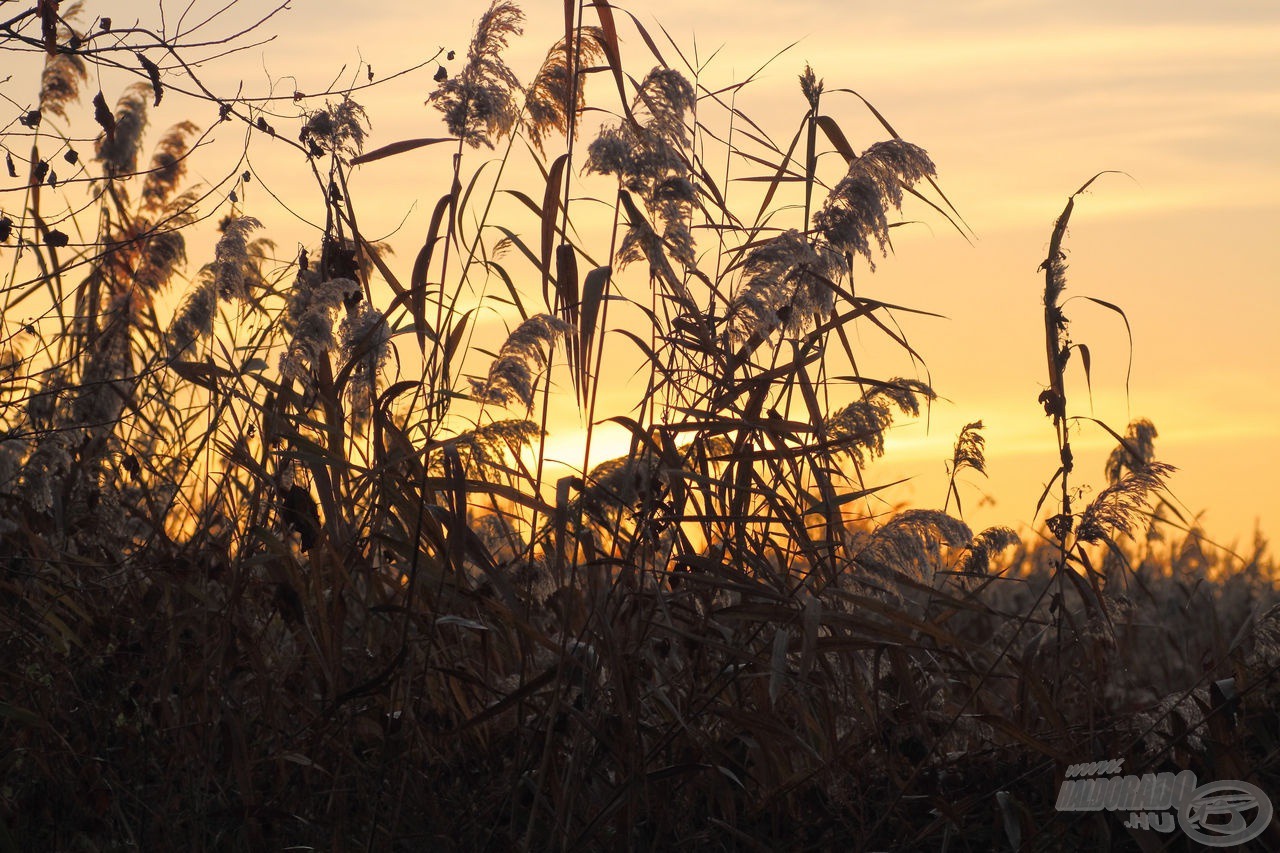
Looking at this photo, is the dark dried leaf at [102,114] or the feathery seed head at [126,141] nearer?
the dark dried leaf at [102,114]

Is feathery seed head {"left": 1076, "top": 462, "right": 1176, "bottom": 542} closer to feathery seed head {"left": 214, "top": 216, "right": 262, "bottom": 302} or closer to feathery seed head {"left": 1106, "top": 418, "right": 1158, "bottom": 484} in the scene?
feathery seed head {"left": 1106, "top": 418, "right": 1158, "bottom": 484}

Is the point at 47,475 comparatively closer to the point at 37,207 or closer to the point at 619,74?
the point at 37,207

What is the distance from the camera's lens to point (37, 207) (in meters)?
4.03

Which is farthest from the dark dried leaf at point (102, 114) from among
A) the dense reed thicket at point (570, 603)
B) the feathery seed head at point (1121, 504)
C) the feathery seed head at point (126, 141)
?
the feathery seed head at point (1121, 504)

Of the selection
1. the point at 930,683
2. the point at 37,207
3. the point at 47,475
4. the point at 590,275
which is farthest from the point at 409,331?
the point at 37,207

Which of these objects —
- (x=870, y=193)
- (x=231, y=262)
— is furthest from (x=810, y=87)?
(x=231, y=262)

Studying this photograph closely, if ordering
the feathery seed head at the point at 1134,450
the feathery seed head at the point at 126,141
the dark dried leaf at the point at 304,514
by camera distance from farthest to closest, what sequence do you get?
the feathery seed head at the point at 126,141 < the feathery seed head at the point at 1134,450 < the dark dried leaf at the point at 304,514

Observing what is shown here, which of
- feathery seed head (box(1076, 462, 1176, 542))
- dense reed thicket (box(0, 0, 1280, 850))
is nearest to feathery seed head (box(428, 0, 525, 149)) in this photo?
dense reed thicket (box(0, 0, 1280, 850))

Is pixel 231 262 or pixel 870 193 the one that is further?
pixel 231 262

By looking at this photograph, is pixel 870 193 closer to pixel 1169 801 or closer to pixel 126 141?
pixel 1169 801

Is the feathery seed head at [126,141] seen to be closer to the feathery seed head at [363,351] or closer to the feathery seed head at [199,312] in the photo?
the feathery seed head at [199,312]

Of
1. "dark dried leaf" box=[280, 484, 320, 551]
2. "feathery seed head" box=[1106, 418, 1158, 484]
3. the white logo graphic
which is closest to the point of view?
the white logo graphic

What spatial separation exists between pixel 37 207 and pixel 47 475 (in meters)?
1.11

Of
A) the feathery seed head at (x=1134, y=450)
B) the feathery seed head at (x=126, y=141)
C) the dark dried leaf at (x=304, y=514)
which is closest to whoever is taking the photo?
the dark dried leaf at (x=304, y=514)
